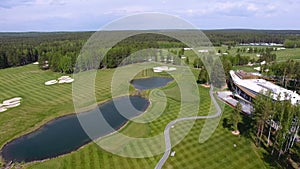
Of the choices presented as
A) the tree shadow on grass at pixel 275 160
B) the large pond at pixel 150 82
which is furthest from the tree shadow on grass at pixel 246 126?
the large pond at pixel 150 82

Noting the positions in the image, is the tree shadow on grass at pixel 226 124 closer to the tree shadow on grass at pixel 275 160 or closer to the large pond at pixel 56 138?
the tree shadow on grass at pixel 275 160

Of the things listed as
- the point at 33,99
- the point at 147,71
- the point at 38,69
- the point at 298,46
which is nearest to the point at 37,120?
the point at 33,99

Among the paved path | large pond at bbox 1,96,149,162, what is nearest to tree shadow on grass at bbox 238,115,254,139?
the paved path

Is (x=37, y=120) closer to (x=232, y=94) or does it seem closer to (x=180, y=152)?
(x=180, y=152)

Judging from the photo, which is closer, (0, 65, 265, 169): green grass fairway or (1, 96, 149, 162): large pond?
(0, 65, 265, 169): green grass fairway

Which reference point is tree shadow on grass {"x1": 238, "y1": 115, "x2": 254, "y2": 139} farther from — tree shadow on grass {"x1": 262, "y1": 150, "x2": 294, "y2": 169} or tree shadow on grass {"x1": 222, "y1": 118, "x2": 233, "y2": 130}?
tree shadow on grass {"x1": 262, "y1": 150, "x2": 294, "y2": 169}
